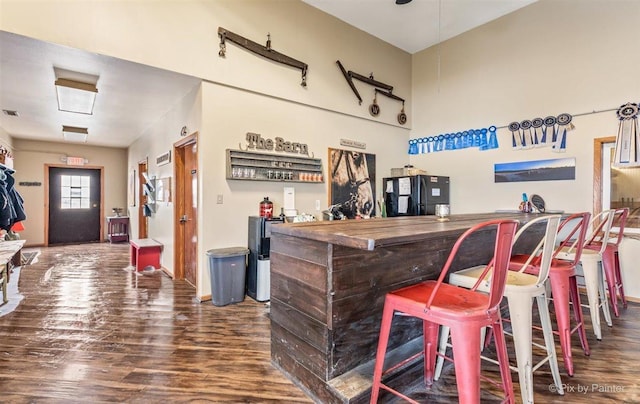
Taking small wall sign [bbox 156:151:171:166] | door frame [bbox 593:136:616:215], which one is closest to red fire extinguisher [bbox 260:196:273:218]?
small wall sign [bbox 156:151:171:166]

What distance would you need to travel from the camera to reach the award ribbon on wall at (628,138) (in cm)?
353

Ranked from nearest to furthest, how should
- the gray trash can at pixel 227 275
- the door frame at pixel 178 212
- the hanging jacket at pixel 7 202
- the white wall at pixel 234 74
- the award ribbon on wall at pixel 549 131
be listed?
the white wall at pixel 234 74 < the hanging jacket at pixel 7 202 < the gray trash can at pixel 227 275 < the award ribbon on wall at pixel 549 131 < the door frame at pixel 178 212

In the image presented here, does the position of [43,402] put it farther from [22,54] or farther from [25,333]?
[22,54]

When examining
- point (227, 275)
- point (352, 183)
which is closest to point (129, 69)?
point (227, 275)

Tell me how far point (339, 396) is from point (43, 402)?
1694 mm

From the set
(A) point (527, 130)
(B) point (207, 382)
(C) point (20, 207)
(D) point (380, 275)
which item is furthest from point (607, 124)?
(C) point (20, 207)

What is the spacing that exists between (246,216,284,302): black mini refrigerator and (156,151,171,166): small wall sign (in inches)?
78.1

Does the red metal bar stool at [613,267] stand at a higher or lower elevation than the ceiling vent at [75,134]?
lower

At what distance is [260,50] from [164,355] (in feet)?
11.1

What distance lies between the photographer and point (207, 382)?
199cm

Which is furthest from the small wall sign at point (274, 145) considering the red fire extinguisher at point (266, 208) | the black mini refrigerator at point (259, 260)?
the black mini refrigerator at point (259, 260)

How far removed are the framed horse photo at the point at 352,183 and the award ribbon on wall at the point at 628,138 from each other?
3.03 metres

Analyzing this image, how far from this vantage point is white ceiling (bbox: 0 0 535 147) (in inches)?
124

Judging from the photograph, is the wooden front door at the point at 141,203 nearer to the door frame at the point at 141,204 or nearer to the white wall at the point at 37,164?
the door frame at the point at 141,204
